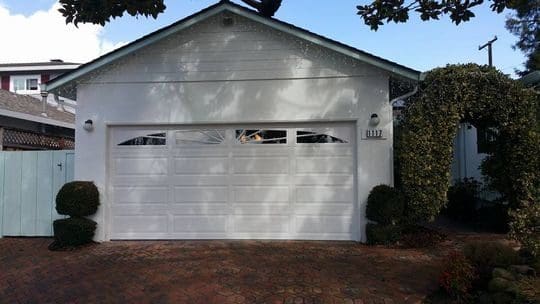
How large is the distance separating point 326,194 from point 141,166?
3.78 metres

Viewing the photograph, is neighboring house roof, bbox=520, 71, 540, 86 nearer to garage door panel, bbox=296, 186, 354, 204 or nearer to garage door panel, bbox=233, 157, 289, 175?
garage door panel, bbox=296, 186, 354, 204

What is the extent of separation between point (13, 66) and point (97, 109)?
20.0m

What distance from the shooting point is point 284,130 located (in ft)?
30.0

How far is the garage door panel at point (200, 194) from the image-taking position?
917 centimetres

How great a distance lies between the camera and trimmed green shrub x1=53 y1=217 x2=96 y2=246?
333 inches

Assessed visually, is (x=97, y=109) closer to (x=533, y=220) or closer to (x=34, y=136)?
(x=34, y=136)

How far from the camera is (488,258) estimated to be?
536cm

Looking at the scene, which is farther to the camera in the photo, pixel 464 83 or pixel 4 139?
pixel 4 139

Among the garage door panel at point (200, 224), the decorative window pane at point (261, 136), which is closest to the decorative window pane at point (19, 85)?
the garage door panel at point (200, 224)

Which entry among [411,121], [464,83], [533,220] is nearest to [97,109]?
[411,121]

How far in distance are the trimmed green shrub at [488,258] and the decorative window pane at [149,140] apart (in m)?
6.11

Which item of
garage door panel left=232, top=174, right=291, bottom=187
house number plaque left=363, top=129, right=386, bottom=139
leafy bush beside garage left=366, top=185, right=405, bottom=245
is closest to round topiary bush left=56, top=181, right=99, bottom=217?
garage door panel left=232, top=174, right=291, bottom=187

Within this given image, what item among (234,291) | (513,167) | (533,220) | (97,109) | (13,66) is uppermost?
(13,66)

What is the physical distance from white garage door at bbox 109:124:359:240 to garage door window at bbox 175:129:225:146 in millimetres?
20
